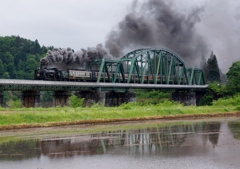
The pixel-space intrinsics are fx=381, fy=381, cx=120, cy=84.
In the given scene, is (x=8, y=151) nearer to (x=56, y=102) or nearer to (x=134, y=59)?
(x=56, y=102)

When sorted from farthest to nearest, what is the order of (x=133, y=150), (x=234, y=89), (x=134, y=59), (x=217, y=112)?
1. (x=234, y=89)
2. (x=134, y=59)
3. (x=217, y=112)
4. (x=133, y=150)

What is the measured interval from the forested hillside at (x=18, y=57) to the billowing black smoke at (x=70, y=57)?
5740 cm

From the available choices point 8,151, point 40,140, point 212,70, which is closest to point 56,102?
point 40,140

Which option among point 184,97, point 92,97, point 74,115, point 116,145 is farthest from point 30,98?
point 184,97

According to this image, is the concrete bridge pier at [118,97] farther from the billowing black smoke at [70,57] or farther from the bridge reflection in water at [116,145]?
the bridge reflection in water at [116,145]

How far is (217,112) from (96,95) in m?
27.5

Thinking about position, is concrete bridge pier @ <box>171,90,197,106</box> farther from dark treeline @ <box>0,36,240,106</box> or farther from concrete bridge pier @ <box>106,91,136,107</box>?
concrete bridge pier @ <box>106,91,136,107</box>

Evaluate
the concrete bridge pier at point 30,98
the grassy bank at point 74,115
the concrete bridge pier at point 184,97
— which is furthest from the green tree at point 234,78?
the concrete bridge pier at point 30,98

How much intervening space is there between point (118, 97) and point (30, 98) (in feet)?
88.0

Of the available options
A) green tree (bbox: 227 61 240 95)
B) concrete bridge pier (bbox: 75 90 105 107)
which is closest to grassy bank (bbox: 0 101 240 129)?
concrete bridge pier (bbox: 75 90 105 107)

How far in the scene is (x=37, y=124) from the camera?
33.9m

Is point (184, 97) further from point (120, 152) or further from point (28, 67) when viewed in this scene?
point (120, 152)

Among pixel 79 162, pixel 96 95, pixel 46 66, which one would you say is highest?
pixel 46 66

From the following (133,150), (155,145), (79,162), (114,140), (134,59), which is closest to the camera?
(79,162)
